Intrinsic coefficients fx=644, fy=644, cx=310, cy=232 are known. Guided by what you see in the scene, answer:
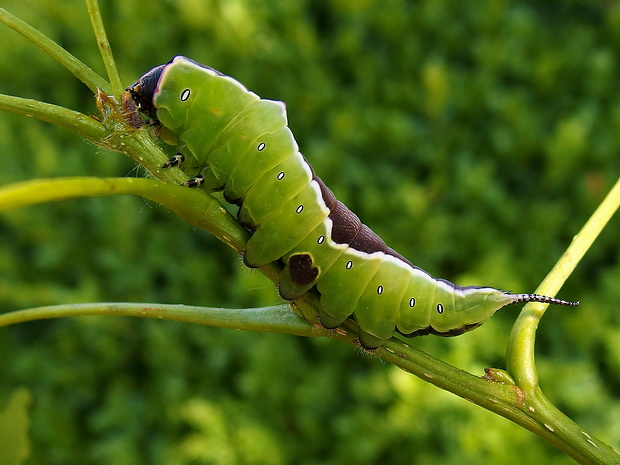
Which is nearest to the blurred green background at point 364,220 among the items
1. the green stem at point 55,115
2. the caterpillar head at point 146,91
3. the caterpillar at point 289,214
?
the caterpillar at point 289,214

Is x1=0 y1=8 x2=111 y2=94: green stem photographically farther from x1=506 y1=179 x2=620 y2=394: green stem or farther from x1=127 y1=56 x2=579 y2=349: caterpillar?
x1=506 y1=179 x2=620 y2=394: green stem

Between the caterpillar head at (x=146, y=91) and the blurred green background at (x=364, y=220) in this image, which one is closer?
the caterpillar head at (x=146, y=91)

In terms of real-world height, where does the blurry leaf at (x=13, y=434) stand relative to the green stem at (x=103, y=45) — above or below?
below

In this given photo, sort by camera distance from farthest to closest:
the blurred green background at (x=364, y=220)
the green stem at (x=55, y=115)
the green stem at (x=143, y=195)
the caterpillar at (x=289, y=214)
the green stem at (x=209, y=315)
Answer: the blurred green background at (x=364, y=220), the caterpillar at (x=289, y=214), the green stem at (x=209, y=315), the green stem at (x=55, y=115), the green stem at (x=143, y=195)

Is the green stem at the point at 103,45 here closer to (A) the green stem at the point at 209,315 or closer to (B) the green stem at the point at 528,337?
(A) the green stem at the point at 209,315

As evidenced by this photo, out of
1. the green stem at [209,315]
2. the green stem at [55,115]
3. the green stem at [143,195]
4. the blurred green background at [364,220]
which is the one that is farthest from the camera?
the blurred green background at [364,220]

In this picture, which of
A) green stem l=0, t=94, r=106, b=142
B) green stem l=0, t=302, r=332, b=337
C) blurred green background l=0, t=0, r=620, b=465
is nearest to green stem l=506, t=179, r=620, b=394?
green stem l=0, t=302, r=332, b=337
